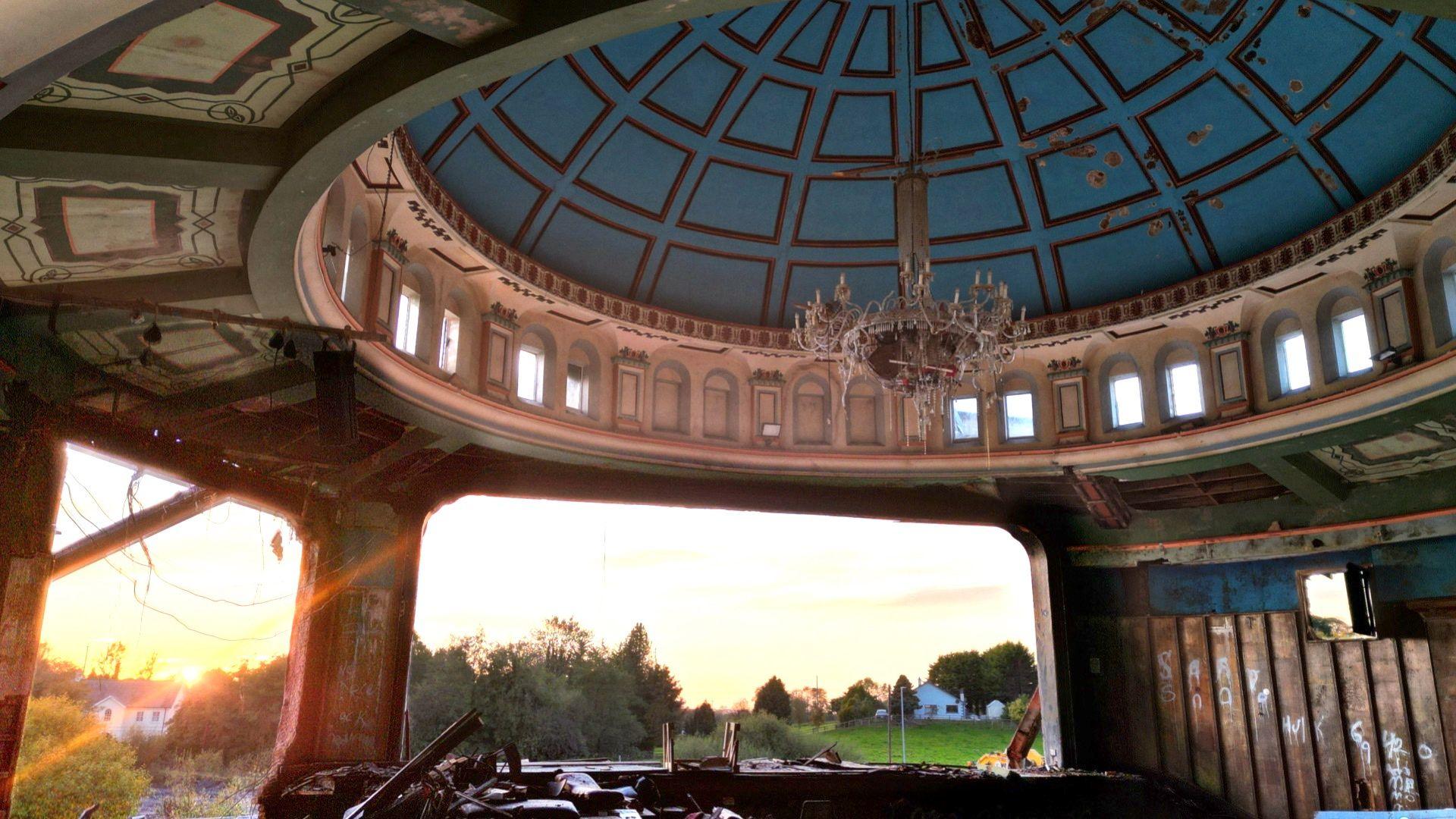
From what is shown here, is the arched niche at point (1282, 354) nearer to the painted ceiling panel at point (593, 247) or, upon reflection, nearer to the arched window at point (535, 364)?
the painted ceiling panel at point (593, 247)

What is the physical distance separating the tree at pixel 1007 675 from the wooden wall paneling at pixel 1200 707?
13.9 metres

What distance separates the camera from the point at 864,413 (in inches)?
627

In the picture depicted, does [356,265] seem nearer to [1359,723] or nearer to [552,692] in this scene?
[1359,723]

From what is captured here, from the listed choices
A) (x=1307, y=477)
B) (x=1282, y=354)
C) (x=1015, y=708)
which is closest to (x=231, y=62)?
(x=1282, y=354)

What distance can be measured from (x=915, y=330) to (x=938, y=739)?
864 inches

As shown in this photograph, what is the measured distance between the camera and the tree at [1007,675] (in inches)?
1160

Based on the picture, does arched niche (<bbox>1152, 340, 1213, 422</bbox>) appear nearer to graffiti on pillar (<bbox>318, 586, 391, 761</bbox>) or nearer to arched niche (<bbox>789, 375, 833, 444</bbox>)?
arched niche (<bbox>789, 375, 833, 444</bbox>)

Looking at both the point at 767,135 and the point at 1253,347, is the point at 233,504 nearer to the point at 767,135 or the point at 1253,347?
the point at 767,135

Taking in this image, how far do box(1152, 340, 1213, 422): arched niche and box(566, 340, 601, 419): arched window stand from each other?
343 inches

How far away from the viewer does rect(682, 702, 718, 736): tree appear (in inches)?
945

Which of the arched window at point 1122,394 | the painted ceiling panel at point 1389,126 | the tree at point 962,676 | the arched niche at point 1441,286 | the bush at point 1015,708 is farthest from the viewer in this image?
the tree at point 962,676

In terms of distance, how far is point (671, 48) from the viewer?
469 inches

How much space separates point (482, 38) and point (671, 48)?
23.0 ft

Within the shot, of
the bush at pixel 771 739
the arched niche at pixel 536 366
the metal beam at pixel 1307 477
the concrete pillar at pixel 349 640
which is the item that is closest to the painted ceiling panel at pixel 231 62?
the arched niche at pixel 536 366
